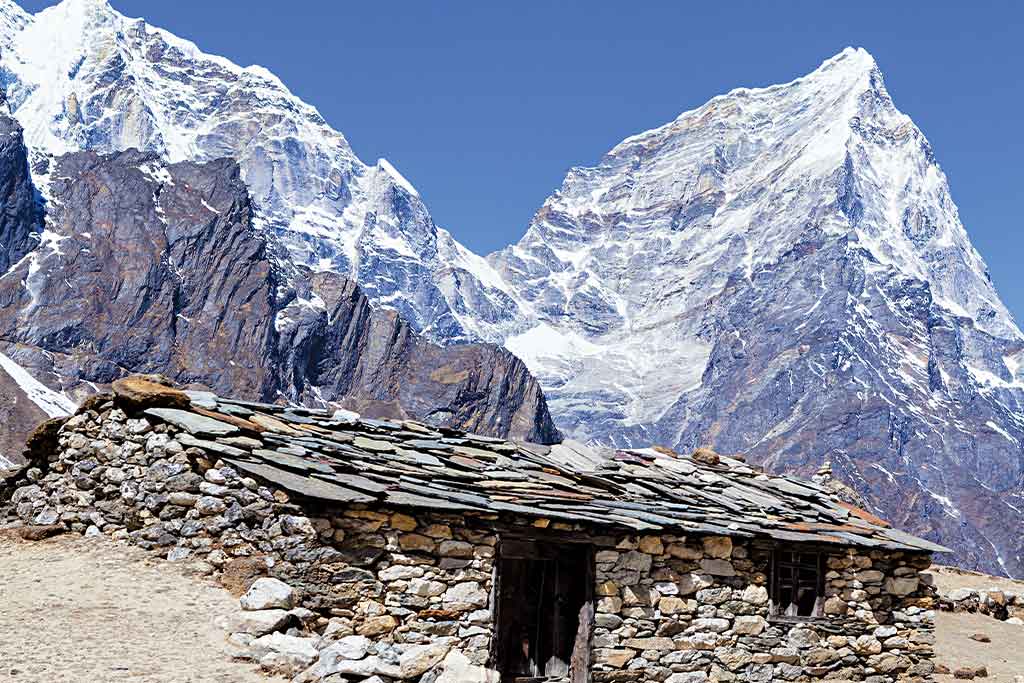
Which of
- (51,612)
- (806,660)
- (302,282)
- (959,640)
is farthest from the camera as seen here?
(302,282)

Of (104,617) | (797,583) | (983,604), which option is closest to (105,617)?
(104,617)

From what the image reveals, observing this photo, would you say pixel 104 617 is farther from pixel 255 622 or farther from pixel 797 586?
pixel 797 586

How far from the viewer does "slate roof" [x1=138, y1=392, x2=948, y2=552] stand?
578 inches

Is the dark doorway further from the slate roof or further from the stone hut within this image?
the slate roof

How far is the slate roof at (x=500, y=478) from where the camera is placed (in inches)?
578

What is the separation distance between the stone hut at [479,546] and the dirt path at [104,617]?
0.51 metres

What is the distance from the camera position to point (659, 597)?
52.7 ft

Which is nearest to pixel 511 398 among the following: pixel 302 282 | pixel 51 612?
pixel 302 282

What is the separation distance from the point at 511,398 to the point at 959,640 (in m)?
144

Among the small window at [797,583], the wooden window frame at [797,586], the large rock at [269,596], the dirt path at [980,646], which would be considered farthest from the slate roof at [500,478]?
the dirt path at [980,646]

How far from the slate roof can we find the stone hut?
0.17 ft

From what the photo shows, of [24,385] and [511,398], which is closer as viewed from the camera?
[24,385]

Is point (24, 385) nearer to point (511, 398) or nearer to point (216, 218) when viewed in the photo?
point (216, 218)

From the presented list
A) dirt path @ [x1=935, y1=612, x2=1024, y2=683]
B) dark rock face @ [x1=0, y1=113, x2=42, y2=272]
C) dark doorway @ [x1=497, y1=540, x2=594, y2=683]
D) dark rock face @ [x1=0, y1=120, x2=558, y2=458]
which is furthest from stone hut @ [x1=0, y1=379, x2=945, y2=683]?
dark rock face @ [x1=0, y1=113, x2=42, y2=272]
